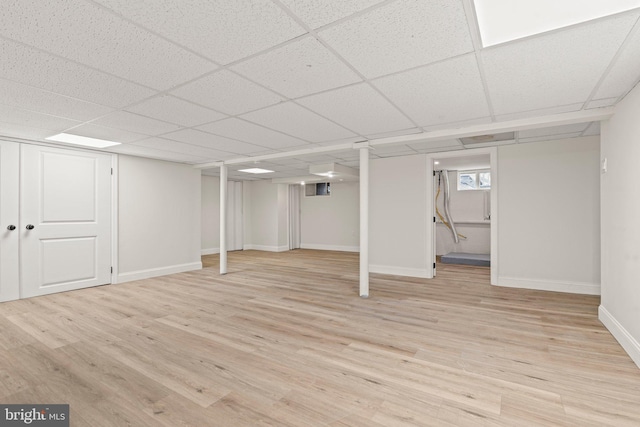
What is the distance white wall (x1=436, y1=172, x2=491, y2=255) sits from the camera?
802cm

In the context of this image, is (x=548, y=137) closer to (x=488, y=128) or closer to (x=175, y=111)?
(x=488, y=128)

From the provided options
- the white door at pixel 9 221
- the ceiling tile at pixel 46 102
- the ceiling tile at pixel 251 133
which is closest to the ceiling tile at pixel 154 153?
the white door at pixel 9 221

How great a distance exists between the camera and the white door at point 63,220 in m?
4.36

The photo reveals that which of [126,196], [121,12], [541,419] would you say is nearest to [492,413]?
[541,419]

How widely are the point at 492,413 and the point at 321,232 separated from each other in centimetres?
860

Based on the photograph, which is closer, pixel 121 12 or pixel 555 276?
pixel 121 12

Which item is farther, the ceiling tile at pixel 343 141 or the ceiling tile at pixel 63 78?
the ceiling tile at pixel 343 141

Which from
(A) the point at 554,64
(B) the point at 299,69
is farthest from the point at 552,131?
(B) the point at 299,69

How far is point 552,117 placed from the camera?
10.9ft

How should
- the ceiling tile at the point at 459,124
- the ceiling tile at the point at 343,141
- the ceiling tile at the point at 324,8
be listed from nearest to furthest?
1. the ceiling tile at the point at 324,8
2. the ceiling tile at the point at 459,124
3. the ceiling tile at the point at 343,141

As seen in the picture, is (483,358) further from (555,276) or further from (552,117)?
(555,276)

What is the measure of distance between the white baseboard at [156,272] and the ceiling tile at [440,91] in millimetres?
5320

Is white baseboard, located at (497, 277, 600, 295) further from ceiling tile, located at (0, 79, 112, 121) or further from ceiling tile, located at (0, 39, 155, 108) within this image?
ceiling tile, located at (0, 79, 112, 121)

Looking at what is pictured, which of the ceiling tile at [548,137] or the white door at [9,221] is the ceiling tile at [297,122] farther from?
the white door at [9,221]
